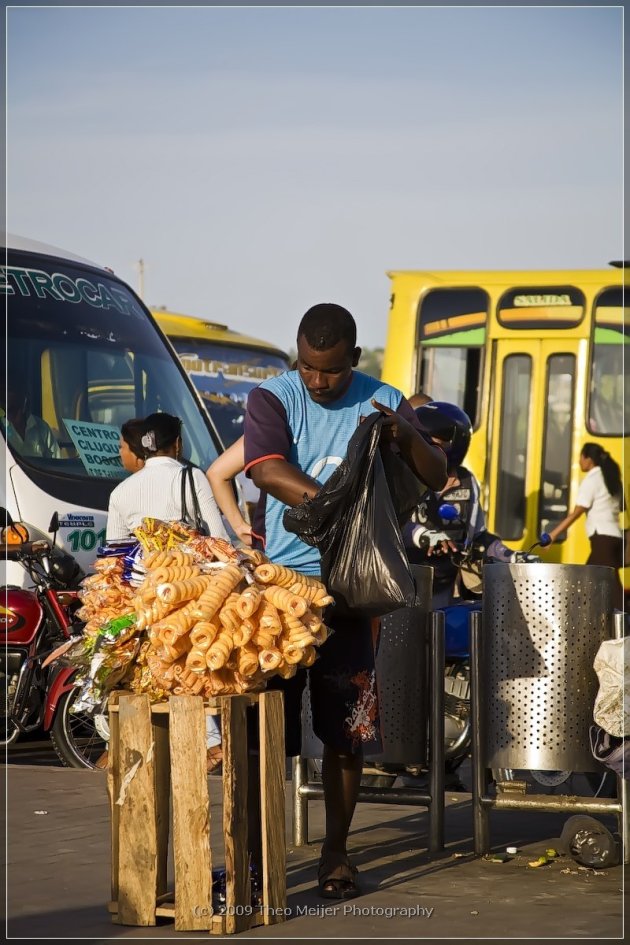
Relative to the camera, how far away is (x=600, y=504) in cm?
1527

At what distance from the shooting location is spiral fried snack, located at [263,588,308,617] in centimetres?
487

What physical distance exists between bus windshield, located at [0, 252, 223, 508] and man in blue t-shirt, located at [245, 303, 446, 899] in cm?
495

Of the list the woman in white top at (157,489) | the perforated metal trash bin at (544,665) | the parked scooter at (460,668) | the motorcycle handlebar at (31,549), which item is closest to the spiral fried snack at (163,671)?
the perforated metal trash bin at (544,665)

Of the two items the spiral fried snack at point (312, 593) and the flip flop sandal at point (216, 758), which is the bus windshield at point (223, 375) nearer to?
the flip flop sandal at point (216, 758)

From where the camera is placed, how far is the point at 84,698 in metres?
5.17

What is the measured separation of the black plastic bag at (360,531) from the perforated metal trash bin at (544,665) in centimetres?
105

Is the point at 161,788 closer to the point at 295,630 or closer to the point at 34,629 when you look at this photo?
the point at 295,630

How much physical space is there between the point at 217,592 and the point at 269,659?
0.28 metres

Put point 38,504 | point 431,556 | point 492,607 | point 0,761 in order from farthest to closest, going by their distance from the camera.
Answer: point 38,504 → point 0,761 → point 431,556 → point 492,607

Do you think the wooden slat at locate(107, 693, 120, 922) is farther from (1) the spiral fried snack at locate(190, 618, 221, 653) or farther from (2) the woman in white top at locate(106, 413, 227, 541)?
(2) the woman in white top at locate(106, 413, 227, 541)

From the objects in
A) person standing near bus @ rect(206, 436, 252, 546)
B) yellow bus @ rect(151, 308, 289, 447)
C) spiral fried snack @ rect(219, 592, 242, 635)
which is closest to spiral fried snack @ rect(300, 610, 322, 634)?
spiral fried snack @ rect(219, 592, 242, 635)

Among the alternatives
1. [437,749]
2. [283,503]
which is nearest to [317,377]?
[283,503]

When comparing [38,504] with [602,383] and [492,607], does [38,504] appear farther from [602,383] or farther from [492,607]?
[602,383]

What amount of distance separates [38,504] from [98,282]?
2.33 meters
